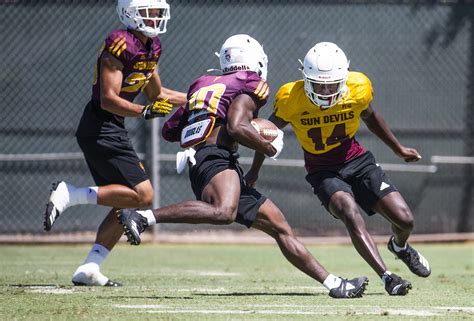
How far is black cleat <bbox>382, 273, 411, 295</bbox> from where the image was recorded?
7.05 meters

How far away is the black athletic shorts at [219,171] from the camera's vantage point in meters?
6.99

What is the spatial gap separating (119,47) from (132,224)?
1.98 m

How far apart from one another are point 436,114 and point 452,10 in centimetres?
134

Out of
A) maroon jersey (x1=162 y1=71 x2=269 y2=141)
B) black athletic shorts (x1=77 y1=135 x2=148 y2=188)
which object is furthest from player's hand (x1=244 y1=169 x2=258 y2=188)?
black athletic shorts (x1=77 y1=135 x2=148 y2=188)

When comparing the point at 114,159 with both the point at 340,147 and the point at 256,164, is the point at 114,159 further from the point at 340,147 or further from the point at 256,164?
the point at 340,147

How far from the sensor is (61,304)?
635 centimetres

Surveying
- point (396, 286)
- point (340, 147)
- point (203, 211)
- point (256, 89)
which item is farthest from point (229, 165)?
point (396, 286)

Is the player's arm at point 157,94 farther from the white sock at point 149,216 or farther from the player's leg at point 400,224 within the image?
the white sock at point 149,216

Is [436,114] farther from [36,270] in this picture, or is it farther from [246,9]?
[36,270]

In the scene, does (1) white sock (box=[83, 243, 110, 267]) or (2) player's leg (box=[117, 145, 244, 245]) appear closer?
(2) player's leg (box=[117, 145, 244, 245])

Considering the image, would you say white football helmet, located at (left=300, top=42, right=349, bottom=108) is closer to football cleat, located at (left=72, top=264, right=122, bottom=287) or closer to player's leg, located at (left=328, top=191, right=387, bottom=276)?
player's leg, located at (left=328, top=191, right=387, bottom=276)

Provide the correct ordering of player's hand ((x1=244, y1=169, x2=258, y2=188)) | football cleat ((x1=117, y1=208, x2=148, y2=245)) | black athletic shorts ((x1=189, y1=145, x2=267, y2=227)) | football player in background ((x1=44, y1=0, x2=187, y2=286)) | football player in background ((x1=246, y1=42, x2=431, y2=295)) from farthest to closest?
1. football player in background ((x1=44, y1=0, x2=187, y2=286))
2. player's hand ((x1=244, y1=169, x2=258, y2=188))
3. football player in background ((x1=246, y1=42, x2=431, y2=295))
4. black athletic shorts ((x1=189, y1=145, x2=267, y2=227))
5. football cleat ((x1=117, y1=208, x2=148, y2=245))

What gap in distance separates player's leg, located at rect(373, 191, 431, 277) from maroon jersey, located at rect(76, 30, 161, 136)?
212cm

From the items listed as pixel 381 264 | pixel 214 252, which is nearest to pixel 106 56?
pixel 381 264
